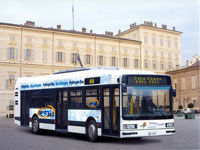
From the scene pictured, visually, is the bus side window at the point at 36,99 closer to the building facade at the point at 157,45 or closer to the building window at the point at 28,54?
the building window at the point at 28,54

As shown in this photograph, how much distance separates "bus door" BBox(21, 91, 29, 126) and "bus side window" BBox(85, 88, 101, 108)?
205 inches

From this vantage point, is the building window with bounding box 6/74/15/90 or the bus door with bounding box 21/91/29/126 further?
the building window with bounding box 6/74/15/90

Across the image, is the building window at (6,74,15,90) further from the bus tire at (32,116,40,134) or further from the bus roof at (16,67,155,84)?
the bus tire at (32,116,40,134)

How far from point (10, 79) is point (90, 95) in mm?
30399

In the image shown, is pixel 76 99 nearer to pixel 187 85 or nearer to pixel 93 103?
pixel 93 103

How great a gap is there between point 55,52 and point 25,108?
28.2 m

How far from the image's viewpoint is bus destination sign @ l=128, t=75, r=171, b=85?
1105 centimetres

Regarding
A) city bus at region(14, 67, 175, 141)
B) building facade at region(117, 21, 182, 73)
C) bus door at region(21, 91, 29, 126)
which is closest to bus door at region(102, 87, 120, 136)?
city bus at region(14, 67, 175, 141)

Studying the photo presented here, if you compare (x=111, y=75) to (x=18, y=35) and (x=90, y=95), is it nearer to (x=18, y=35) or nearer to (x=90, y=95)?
(x=90, y=95)

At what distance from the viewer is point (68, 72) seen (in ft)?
47.4

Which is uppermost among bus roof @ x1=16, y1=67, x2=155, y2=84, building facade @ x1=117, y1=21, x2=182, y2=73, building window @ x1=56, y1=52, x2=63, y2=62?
building facade @ x1=117, y1=21, x2=182, y2=73

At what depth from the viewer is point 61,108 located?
13.7 metres

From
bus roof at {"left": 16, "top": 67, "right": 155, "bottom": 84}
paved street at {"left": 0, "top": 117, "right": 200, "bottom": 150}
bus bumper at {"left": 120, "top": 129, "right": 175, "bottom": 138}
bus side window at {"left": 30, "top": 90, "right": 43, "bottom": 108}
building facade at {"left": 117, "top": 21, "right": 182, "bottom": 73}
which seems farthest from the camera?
building facade at {"left": 117, "top": 21, "right": 182, "bottom": 73}

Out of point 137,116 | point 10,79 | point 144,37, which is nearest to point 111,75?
point 137,116
